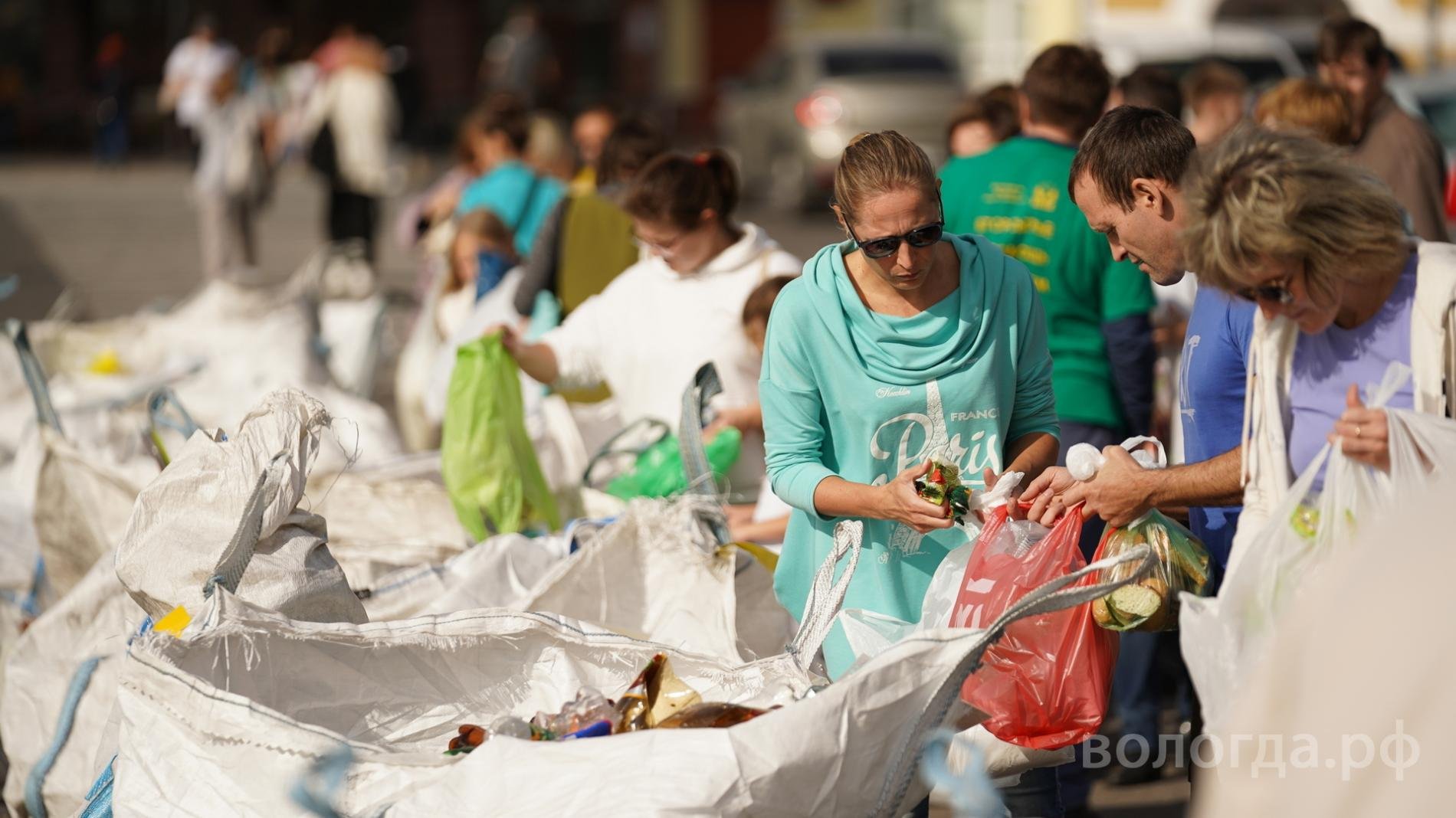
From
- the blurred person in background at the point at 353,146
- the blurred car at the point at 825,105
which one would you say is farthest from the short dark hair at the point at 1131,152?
the blurred car at the point at 825,105

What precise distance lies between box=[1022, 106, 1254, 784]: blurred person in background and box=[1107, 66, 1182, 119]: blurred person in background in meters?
2.32

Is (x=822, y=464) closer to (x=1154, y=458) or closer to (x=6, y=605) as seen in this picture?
(x=1154, y=458)

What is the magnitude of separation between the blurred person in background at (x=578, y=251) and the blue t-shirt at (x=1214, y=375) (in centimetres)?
279

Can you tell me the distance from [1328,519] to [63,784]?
2.70m

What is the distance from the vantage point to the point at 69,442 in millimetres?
4449

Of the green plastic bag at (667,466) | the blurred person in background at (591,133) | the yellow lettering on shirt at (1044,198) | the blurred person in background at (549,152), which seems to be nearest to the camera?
the green plastic bag at (667,466)

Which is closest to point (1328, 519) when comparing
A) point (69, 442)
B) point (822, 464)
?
point (822, 464)

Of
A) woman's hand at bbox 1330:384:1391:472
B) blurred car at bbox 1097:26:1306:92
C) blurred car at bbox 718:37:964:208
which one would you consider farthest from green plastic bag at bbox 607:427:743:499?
blurred car at bbox 718:37:964:208

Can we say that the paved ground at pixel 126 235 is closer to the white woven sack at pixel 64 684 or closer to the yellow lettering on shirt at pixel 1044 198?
the white woven sack at pixel 64 684

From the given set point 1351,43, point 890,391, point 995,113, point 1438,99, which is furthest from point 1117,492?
point 1438,99

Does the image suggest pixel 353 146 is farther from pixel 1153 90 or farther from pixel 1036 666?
pixel 1036 666

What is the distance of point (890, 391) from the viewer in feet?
9.53

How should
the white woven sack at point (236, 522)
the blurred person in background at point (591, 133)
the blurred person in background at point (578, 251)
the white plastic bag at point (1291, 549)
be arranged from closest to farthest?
1. the white plastic bag at point (1291, 549)
2. the white woven sack at point (236, 522)
3. the blurred person in background at point (578, 251)
4. the blurred person in background at point (591, 133)

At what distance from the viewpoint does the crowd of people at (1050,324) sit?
2.44 metres
